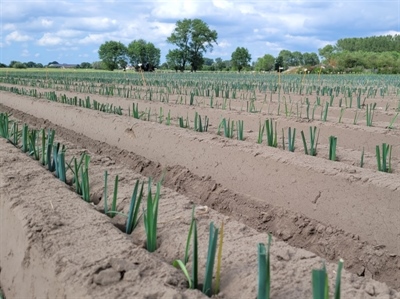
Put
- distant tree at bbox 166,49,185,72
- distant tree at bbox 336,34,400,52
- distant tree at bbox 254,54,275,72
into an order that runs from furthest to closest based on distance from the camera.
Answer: distant tree at bbox 336,34,400,52 → distant tree at bbox 166,49,185,72 → distant tree at bbox 254,54,275,72

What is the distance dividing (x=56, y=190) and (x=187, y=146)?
7.08ft

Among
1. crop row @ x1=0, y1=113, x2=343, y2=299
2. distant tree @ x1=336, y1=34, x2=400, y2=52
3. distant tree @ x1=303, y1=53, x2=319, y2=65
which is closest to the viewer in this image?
crop row @ x1=0, y1=113, x2=343, y2=299

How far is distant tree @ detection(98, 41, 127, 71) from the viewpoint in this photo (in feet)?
268

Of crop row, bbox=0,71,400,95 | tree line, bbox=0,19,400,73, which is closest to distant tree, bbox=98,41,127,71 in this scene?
tree line, bbox=0,19,400,73

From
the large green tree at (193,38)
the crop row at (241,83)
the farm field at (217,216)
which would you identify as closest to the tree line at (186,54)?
the large green tree at (193,38)

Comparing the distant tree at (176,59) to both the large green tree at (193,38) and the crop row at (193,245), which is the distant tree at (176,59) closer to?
the large green tree at (193,38)

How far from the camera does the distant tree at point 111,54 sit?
81.7 meters

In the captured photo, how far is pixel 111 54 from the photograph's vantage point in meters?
82.7

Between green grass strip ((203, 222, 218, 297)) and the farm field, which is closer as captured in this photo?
green grass strip ((203, 222, 218, 297))

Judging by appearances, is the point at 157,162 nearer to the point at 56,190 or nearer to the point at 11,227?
the point at 56,190

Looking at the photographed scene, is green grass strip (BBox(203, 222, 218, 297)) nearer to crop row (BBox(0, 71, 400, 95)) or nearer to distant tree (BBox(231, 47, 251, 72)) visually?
crop row (BBox(0, 71, 400, 95))

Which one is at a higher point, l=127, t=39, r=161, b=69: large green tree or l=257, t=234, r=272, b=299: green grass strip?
l=127, t=39, r=161, b=69: large green tree

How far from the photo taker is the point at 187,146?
16.9 feet

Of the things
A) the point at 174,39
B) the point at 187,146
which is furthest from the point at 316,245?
the point at 174,39
